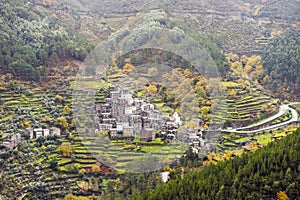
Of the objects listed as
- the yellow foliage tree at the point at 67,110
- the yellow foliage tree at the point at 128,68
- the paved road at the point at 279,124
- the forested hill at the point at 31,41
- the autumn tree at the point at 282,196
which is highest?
the forested hill at the point at 31,41

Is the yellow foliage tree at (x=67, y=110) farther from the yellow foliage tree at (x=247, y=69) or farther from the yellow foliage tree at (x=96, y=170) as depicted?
the yellow foliage tree at (x=247, y=69)

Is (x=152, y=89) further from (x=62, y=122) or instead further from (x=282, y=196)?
(x=282, y=196)

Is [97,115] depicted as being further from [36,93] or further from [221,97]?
[221,97]

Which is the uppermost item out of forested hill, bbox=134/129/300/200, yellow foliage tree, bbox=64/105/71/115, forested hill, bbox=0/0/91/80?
forested hill, bbox=0/0/91/80

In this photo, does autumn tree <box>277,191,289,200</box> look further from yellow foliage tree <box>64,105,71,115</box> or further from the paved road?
yellow foliage tree <box>64,105,71,115</box>

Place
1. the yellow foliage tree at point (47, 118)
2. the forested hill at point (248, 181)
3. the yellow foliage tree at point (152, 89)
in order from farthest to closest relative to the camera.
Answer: the yellow foliage tree at point (152, 89)
the yellow foliage tree at point (47, 118)
the forested hill at point (248, 181)

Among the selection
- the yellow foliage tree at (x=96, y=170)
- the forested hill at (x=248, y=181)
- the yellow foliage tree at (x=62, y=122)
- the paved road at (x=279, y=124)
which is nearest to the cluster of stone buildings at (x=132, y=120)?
the yellow foliage tree at (x=96, y=170)

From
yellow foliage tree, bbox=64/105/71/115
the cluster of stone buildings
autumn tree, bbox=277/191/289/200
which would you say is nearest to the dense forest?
the cluster of stone buildings

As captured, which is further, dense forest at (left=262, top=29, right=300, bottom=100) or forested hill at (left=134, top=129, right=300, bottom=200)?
dense forest at (left=262, top=29, right=300, bottom=100)
